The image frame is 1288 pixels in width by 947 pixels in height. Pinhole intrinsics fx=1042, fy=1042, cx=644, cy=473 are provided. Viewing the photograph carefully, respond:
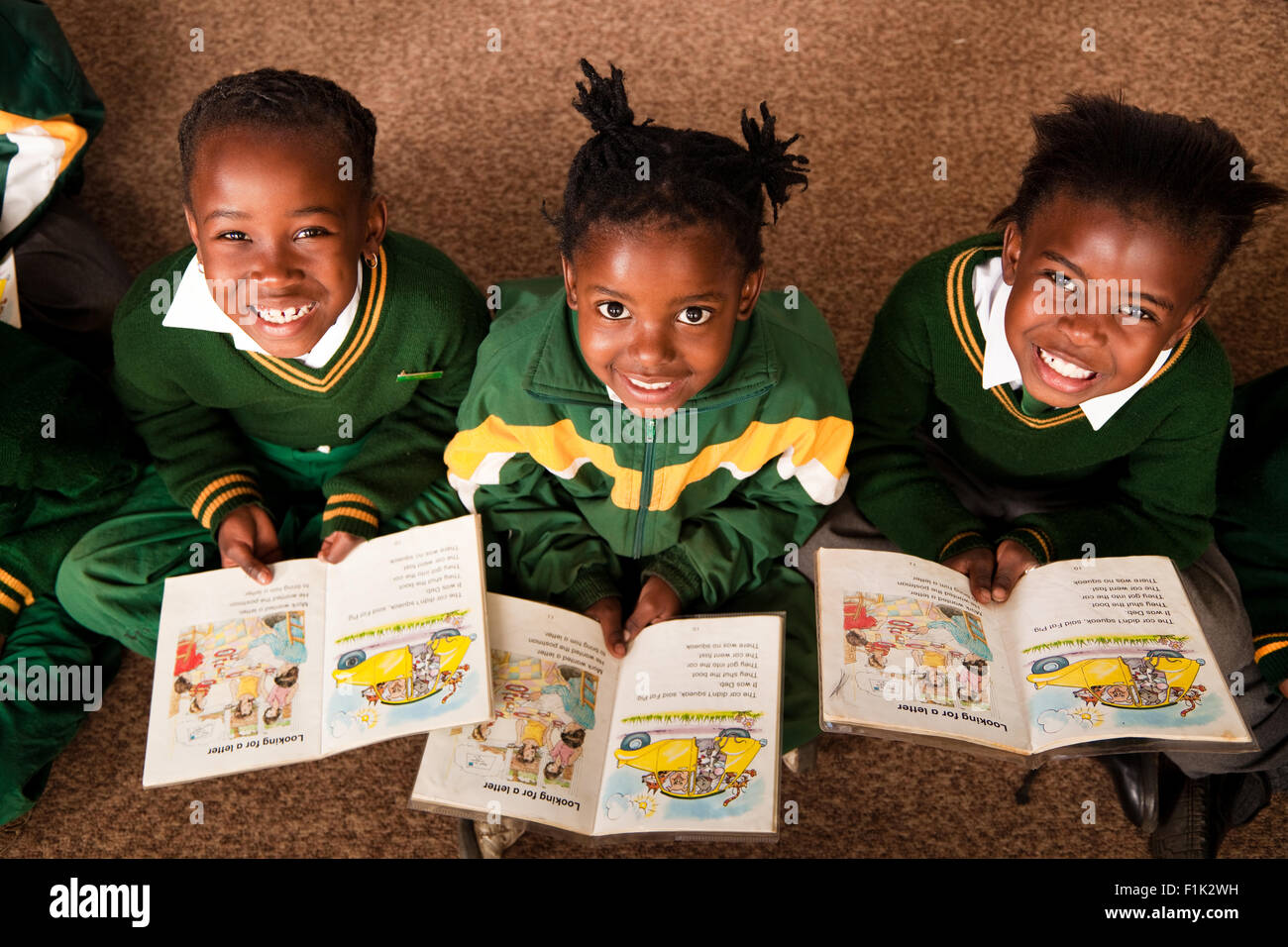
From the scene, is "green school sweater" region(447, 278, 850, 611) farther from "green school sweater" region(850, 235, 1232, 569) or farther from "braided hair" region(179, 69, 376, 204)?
"braided hair" region(179, 69, 376, 204)

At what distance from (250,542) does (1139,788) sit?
40.6 inches

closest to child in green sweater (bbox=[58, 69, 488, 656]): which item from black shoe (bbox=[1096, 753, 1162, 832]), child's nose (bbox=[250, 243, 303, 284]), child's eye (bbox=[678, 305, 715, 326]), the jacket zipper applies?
child's nose (bbox=[250, 243, 303, 284])

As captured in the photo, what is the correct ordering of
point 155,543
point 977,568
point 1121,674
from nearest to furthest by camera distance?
point 1121,674 → point 977,568 → point 155,543

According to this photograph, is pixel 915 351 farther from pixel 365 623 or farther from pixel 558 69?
pixel 558 69

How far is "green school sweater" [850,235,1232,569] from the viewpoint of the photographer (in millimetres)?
1024

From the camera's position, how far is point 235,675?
40.4 inches

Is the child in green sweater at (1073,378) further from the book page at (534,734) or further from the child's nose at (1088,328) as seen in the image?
the book page at (534,734)

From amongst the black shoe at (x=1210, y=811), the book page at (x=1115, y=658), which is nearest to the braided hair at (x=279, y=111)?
the book page at (x=1115, y=658)

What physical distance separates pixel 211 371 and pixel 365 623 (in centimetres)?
31

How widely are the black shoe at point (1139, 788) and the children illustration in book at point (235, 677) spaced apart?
0.92m

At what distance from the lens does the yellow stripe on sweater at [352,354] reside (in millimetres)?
1054

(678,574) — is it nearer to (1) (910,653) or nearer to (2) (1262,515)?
Answer: (1) (910,653)

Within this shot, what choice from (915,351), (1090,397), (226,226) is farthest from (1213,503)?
(226,226)

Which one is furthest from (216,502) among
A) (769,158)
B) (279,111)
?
(769,158)
